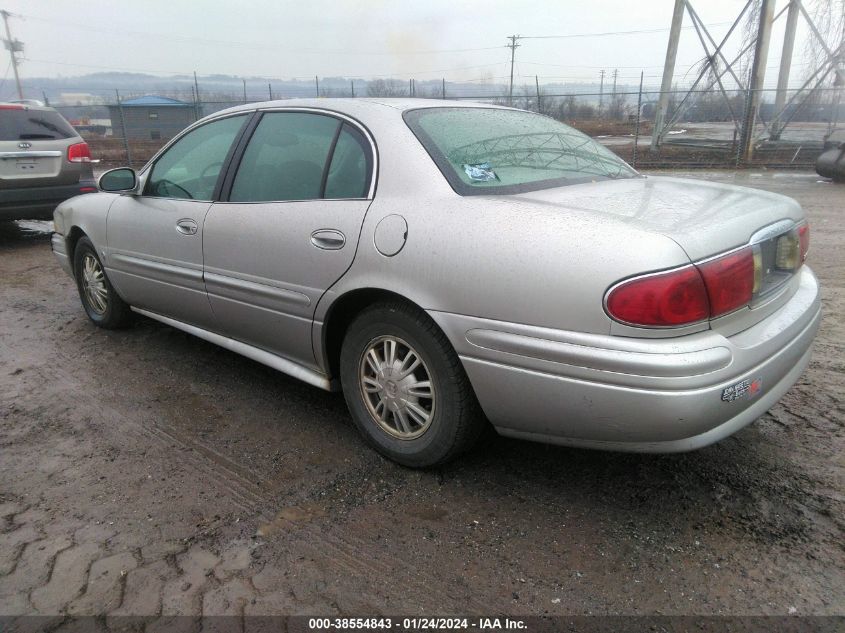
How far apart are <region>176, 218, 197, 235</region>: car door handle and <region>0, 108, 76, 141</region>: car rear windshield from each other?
5429mm

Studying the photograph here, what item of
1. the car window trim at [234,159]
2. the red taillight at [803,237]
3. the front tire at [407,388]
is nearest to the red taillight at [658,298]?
the front tire at [407,388]

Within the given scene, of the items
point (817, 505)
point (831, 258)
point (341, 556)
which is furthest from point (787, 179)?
point (341, 556)

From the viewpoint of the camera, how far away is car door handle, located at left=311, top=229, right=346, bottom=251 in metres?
2.78

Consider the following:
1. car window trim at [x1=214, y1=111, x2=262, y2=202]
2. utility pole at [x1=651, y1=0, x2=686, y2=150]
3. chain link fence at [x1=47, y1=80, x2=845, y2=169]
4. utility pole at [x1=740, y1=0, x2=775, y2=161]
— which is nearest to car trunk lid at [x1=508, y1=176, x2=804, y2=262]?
car window trim at [x1=214, y1=111, x2=262, y2=202]

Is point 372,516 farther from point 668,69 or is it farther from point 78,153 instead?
point 668,69

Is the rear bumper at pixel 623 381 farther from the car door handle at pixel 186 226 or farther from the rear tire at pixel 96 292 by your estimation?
the rear tire at pixel 96 292

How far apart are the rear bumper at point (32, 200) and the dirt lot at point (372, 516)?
501 cm

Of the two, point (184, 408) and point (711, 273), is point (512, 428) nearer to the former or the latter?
point (711, 273)

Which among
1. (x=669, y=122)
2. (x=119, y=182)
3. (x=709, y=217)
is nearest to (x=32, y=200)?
(x=119, y=182)

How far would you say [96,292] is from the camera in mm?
4770

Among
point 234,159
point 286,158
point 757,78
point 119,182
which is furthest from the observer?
point 757,78

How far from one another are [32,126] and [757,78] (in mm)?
16140

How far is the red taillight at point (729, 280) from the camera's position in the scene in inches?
83.6

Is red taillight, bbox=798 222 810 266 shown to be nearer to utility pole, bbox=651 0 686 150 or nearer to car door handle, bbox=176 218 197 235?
car door handle, bbox=176 218 197 235
